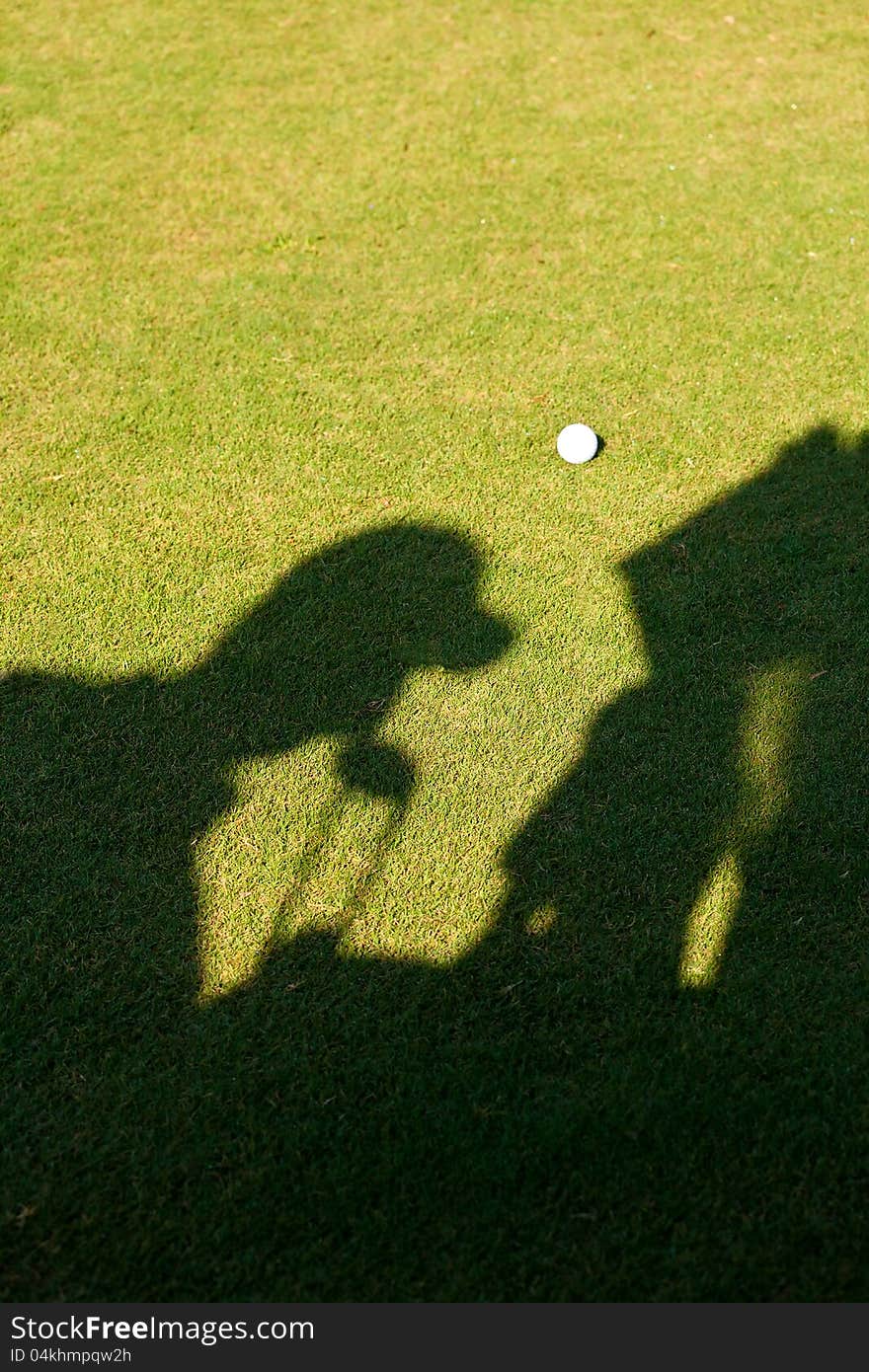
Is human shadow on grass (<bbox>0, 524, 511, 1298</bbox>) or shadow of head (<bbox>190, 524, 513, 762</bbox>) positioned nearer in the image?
human shadow on grass (<bbox>0, 524, 511, 1298</bbox>)

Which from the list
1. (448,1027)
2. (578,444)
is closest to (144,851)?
(448,1027)

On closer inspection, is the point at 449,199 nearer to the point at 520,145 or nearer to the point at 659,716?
the point at 520,145

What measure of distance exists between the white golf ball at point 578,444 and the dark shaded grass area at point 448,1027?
1.06 meters

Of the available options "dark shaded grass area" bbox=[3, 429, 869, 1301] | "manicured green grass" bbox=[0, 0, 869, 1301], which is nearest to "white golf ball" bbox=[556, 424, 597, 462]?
"manicured green grass" bbox=[0, 0, 869, 1301]

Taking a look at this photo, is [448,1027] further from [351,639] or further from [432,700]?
[351,639]

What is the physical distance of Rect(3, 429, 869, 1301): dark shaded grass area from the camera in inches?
110

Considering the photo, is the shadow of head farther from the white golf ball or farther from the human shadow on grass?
the white golf ball

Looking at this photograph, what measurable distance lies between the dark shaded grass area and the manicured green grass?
1 cm

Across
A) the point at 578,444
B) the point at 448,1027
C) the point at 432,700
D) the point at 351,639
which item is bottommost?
the point at 448,1027

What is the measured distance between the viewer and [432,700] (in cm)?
409

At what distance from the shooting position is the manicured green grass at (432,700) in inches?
115

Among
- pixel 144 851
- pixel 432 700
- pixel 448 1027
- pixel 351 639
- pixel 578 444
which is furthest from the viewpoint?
pixel 578 444

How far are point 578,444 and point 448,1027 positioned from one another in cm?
289

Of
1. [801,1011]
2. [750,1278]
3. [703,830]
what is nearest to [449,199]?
[703,830]
